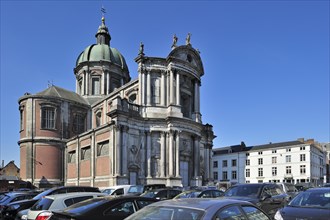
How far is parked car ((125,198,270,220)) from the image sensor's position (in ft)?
16.3

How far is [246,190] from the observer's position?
40.3 feet

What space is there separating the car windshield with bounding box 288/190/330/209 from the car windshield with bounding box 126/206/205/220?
4.88 m

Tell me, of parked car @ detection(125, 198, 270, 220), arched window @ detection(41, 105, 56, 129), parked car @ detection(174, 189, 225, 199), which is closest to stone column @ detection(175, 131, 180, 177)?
arched window @ detection(41, 105, 56, 129)

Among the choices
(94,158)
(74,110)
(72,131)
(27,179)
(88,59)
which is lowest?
(27,179)

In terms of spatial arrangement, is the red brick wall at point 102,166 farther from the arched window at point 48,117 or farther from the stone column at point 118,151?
the arched window at point 48,117

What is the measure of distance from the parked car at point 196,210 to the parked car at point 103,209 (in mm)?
2021

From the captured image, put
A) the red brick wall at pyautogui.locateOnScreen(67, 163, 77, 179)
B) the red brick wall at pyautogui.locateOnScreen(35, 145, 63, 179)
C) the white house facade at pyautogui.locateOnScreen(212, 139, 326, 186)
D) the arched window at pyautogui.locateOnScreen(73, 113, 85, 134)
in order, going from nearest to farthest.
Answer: the red brick wall at pyautogui.locateOnScreen(67, 163, 77, 179), the red brick wall at pyautogui.locateOnScreen(35, 145, 63, 179), the arched window at pyautogui.locateOnScreen(73, 113, 85, 134), the white house facade at pyautogui.locateOnScreen(212, 139, 326, 186)

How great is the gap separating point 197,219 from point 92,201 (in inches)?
148

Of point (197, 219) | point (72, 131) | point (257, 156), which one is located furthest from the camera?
point (257, 156)

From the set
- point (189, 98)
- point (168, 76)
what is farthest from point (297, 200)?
point (189, 98)

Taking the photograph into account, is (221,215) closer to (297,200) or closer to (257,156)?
(297,200)

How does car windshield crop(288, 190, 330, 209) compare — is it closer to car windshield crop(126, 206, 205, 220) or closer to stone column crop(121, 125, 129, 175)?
car windshield crop(126, 206, 205, 220)

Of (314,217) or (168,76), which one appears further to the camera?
(168,76)

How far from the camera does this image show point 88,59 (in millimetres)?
54938
